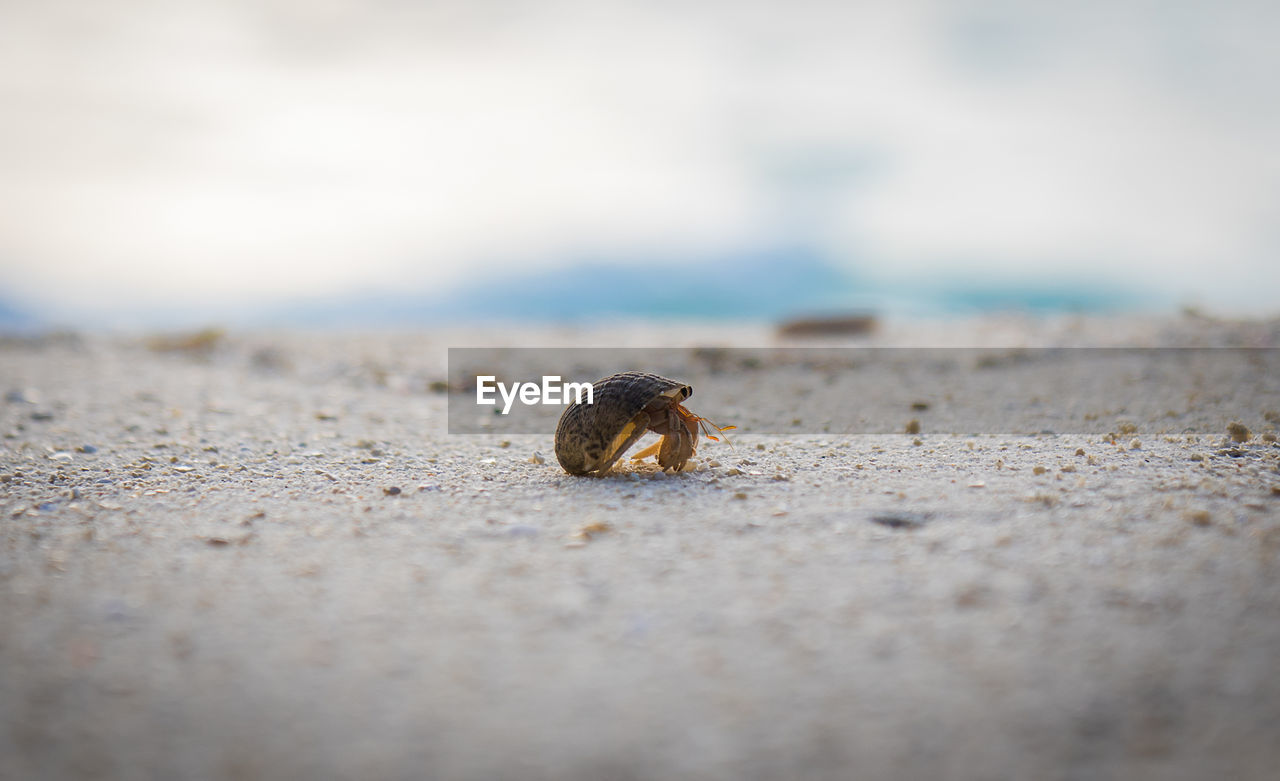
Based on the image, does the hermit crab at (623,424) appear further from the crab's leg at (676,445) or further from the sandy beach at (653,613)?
the sandy beach at (653,613)

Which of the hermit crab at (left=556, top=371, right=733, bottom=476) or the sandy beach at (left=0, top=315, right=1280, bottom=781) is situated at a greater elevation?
the hermit crab at (left=556, top=371, right=733, bottom=476)

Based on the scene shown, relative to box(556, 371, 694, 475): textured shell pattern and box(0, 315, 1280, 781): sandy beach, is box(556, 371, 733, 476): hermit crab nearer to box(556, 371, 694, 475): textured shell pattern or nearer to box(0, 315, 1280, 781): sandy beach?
box(556, 371, 694, 475): textured shell pattern

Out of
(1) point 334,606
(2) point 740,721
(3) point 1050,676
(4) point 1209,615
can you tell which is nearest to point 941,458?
(4) point 1209,615

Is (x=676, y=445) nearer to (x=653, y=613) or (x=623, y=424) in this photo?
(x=623, y=424)

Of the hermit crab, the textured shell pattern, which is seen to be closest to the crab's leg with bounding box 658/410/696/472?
the hermit crab

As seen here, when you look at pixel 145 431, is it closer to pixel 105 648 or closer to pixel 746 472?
pixel 105 648

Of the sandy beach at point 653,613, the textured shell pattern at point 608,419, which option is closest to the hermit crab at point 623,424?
the textured shell pattern at point 608,419
